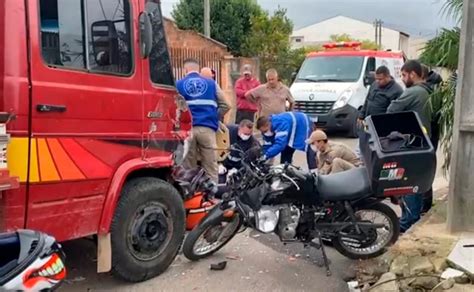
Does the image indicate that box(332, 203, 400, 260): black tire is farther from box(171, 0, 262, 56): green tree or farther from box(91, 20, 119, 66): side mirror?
box(171, 0, 262, 56): green tree

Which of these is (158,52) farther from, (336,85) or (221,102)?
(336,85)

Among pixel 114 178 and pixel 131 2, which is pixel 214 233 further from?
pixel 131 2

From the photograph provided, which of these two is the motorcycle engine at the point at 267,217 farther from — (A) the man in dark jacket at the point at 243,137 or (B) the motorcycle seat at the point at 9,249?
(B) the motorcycle seat at the point at 9,249

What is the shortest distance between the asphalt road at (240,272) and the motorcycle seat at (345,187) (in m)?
0.70

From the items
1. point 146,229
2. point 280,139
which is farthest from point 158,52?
point 280,139

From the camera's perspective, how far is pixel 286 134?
7.53 metres

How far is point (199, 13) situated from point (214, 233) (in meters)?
21.7

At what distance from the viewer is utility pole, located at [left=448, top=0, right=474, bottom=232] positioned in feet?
14.6

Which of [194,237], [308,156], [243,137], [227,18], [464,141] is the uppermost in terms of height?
[227,18]

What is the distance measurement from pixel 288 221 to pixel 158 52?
183 cm

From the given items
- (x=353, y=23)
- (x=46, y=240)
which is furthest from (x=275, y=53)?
(x=353, y=23)

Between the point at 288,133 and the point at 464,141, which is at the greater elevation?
the point at 464,141

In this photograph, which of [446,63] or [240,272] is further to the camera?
[446,63]

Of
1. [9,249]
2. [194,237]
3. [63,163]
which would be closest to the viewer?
[9,249]
